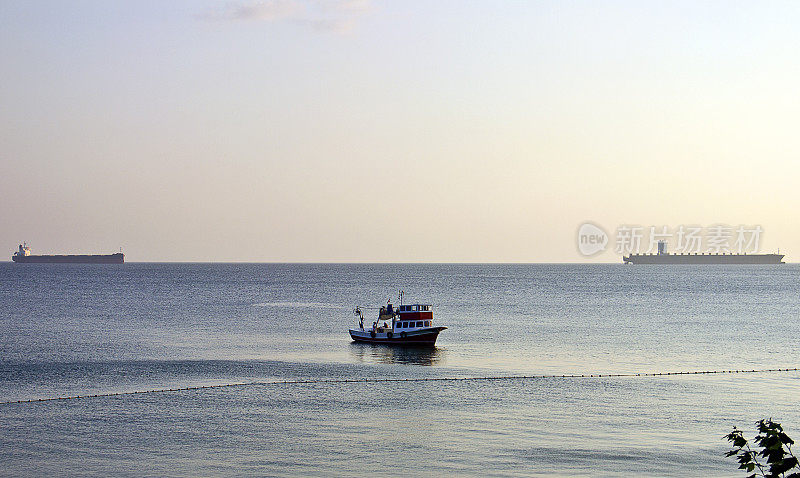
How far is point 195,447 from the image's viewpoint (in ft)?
132

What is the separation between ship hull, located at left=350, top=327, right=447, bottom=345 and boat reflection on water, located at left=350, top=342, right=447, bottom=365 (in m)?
0.42

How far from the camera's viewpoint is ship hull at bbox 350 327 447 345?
279ft

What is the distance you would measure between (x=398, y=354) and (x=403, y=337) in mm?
5486

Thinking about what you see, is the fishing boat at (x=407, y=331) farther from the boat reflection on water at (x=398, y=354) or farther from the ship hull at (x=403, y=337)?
the boat reflection on water at (x=398, y=354)

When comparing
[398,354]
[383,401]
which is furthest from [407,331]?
[383,401]

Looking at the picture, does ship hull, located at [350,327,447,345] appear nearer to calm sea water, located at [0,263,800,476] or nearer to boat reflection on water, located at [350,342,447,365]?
boat reflection on water, located at [350,342,447,365]

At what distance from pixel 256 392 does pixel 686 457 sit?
92.4 feet

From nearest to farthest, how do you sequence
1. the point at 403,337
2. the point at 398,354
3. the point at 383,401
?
the point at 383,401 < the point at 398,354 < the point at 403,337

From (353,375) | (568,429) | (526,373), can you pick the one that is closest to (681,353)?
(526,373)

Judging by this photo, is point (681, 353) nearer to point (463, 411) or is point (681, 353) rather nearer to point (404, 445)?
point (463, 411)

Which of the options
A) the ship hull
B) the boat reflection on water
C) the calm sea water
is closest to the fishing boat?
the ship hull

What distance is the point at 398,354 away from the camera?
80812 millimetres

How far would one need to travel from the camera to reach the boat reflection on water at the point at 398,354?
74500mm

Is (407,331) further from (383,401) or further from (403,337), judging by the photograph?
(383,401)
